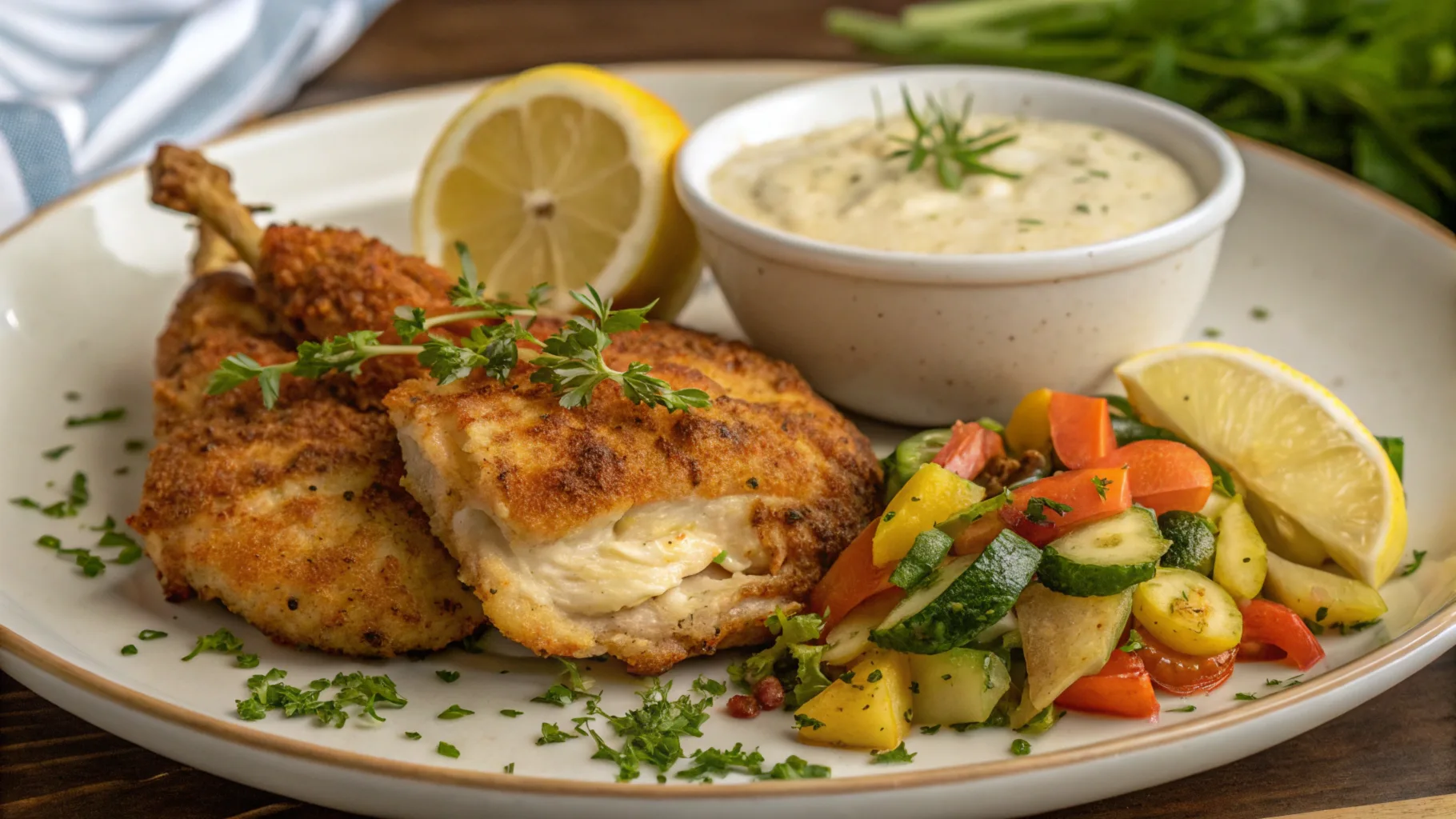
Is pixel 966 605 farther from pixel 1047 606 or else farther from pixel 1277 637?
pixel 1277 637

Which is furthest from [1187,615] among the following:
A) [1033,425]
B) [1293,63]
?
[1293,63]

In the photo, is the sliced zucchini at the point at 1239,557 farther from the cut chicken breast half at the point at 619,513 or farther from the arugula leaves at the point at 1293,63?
the arugula leaves at the point at 1293,63

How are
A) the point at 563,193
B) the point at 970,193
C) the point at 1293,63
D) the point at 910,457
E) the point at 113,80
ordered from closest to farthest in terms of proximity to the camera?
the point at 910,457 → the point at 970,193 → the point at 563,193 → the point at 113,80 → the point at 1293,63

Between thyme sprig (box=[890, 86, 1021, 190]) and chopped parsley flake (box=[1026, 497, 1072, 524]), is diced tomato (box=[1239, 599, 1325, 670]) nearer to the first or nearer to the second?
chopped parsley flake (box=[1026, 497, 1072, 524])

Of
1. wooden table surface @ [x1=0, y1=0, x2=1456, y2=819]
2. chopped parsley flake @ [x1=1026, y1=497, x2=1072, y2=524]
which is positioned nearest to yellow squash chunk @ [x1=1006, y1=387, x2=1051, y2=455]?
chopped parsley flake @ [x1=1026, y1=497, x2=1072, y2=524]

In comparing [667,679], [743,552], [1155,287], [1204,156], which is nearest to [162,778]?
[667,679]

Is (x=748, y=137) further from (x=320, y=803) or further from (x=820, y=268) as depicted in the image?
(x=320, y=803)

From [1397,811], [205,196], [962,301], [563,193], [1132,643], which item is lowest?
[1397,811]

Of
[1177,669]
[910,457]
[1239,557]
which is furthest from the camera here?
[910,457]
